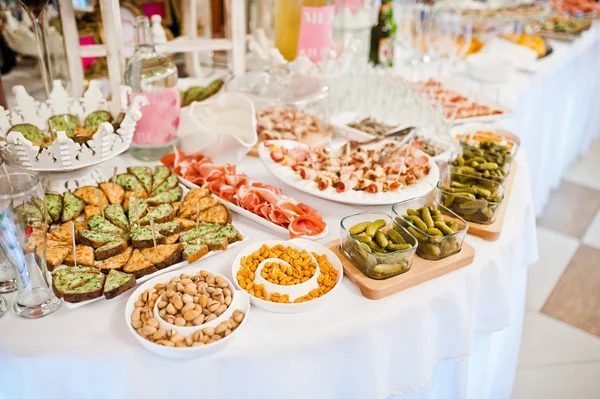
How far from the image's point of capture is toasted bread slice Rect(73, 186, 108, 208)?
1186 mm

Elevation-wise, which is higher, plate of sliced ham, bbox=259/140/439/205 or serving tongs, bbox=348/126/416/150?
serving tongs, bbox=348/126/416/150

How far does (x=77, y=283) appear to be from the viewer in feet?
3.03

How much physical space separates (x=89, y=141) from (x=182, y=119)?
30 centimetres

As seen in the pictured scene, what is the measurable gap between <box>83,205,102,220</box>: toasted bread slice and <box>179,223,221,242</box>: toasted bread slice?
0.22 meters

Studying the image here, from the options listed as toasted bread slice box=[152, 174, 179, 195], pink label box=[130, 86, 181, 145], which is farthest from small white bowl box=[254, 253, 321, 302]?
pink label box=[130, 86, 181, 145]

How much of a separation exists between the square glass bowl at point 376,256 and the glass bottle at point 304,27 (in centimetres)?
107

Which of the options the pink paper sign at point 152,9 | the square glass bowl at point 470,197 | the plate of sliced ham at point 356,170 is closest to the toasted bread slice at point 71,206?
the plate of sliced ham at point 356,170

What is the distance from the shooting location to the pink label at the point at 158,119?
1.39 m

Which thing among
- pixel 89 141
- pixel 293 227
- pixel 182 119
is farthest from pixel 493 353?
pixel 89 141

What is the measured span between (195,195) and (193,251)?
24cm

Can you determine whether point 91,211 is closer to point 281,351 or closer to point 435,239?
point 281,351

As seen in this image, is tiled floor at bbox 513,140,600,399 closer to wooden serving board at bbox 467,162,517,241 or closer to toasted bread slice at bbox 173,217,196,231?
wooden serving board at bbox 467,162,517,241

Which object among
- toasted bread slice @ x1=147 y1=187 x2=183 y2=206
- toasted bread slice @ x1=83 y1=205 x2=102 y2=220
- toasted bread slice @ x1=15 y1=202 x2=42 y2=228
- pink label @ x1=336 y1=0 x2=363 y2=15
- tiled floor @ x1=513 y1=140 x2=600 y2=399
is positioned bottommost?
tiled floor @ x1=513 y1=140 x2=600 y2=399

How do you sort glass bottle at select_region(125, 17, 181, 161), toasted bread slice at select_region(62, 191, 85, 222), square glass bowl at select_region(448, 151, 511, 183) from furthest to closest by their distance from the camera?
glass bottle at select_region(125, 17, 181, 161), square glass bowl at select_region(448, 151, 511, 183), toasted bread slice at select_region(62, 191, 85, 222)
